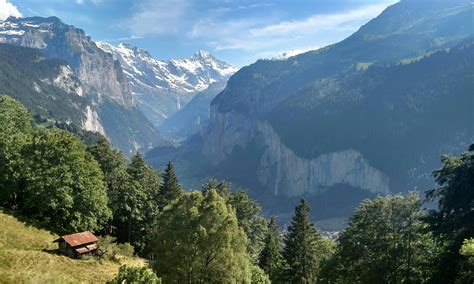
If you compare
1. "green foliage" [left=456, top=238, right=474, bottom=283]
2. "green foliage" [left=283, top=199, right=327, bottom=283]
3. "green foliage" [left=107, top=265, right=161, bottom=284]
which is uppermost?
"green foliage" [left=456, top=238, right=474, bottom=283]

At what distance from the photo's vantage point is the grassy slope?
40.4 metres

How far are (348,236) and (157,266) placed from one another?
86.0 feet

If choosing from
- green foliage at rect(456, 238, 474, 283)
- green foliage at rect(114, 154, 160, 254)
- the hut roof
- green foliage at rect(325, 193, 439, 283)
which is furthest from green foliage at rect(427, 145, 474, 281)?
green foliage at rect(114, 154, 160, 254)

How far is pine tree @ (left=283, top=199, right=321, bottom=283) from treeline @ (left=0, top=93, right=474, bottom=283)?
16cm

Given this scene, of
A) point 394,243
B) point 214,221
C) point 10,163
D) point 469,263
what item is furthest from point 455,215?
point 10,163

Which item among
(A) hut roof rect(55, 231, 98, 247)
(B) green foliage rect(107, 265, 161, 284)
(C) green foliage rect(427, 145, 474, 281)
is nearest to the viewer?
(B) green foliage rect(107, 265, 161, 284)

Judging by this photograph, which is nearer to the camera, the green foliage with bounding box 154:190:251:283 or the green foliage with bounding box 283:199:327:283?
the green foliage with bounding box 154:190:251:283

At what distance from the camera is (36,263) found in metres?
43.6

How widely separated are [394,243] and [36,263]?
38286mm

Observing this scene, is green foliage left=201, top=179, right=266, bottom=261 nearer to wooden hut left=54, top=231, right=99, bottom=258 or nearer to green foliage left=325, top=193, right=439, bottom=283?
green foliage left=325, top=193, right=439, bottom=283

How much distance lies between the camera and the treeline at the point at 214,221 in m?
41.6

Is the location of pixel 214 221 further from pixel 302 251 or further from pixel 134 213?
pixel 134 213

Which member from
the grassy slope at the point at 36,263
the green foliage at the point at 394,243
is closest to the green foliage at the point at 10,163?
the grassy slope at the point at 36,263

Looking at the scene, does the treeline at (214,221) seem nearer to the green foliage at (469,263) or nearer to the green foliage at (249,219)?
the green foliage at (469,263)
